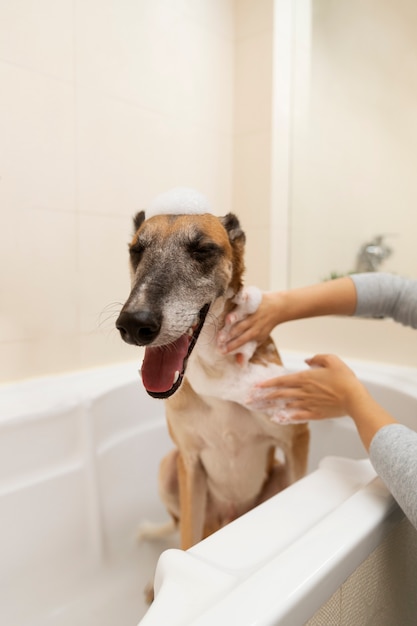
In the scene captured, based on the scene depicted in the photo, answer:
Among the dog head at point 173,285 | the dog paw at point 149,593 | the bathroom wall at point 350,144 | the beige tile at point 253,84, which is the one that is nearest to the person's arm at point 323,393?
the dog head at point 173,285

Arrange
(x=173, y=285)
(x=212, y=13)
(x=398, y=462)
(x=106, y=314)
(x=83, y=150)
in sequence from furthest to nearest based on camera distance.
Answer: (x=212, y=13)
(x=106, y=314)
(x=83, y=150)
(x=173, y=285)
(x=398, y=462)

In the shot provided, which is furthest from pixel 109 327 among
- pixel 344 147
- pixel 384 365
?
pixel 344 147

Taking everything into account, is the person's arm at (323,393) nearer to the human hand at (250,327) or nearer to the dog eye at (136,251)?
the human hand at (250,327)

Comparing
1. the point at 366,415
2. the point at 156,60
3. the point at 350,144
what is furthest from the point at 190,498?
the point at 350,144

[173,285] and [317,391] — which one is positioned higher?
[173,285]

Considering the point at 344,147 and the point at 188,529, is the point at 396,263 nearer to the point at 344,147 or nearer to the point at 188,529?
the point at 344,147

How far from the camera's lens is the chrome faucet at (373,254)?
1812mm

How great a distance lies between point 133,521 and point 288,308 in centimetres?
82

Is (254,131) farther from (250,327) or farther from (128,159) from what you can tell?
(250,327)

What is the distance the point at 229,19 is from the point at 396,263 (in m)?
1.24

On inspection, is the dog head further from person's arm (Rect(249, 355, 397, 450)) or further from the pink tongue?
person's arm (Rect(249, 355, 397, 450))

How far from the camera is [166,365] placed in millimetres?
755

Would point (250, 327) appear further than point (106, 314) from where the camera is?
No

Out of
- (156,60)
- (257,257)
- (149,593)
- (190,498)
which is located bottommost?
(149,593)
